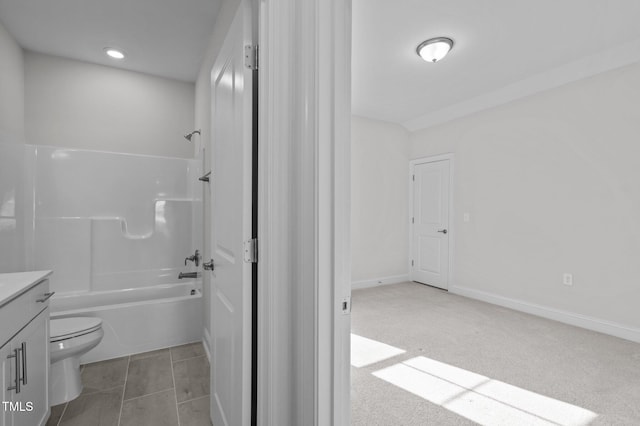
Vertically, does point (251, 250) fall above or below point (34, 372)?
above

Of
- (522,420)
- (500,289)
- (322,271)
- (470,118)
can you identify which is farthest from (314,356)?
(470,118)

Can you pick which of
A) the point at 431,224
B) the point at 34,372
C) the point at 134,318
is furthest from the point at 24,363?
the point at 431,224

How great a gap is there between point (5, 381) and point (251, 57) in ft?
5.27

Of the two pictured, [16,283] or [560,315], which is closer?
[16,283]

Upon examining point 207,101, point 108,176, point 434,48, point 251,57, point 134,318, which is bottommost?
point 134,318

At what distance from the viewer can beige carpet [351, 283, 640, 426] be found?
175cm

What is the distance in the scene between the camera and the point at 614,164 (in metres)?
2.87

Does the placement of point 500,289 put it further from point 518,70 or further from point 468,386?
point 518,70

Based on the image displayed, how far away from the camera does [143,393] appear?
6.34 ft

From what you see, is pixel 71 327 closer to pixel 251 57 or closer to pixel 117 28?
pixel 251 57

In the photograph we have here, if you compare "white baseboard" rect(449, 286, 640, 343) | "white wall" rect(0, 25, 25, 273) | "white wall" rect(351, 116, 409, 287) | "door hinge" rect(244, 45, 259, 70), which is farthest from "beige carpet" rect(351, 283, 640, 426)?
"white wall" rect(0, 25, 25, 273)

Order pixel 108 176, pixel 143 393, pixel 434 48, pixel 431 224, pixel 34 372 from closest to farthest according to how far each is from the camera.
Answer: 1. pixel 34 372
2. pixel 143 393
3. pixel 434 48
4. pixel 108 176
5. pixel 431 224

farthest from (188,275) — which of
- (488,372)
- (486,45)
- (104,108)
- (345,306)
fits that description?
(486,45)

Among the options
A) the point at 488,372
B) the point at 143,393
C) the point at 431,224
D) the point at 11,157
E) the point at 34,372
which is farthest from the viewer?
the point at 431,224
